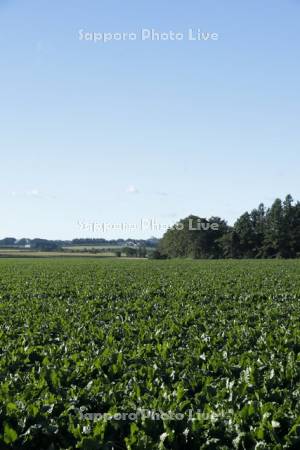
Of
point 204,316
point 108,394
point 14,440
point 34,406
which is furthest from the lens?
point 204,316

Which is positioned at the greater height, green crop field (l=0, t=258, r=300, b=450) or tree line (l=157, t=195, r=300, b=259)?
tree line (l=157, t=195, r=300, b=259)

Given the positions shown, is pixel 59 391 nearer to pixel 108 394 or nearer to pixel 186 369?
pixel 108 394

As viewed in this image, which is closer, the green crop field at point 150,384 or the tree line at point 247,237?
the green crop field at point 150,384

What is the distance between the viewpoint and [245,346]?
990cm

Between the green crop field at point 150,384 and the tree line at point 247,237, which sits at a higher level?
the tree line at point 247,237

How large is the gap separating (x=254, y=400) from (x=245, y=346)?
3.64m

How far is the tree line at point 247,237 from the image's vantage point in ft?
352

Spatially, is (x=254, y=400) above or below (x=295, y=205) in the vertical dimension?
below

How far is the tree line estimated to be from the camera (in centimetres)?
10725

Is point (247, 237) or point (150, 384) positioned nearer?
point (150, 384)

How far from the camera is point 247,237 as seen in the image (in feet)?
370

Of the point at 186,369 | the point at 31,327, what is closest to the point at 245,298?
the point at 31,327

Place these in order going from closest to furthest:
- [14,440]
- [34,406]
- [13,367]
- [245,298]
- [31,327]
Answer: [14,440], [34,406], [13,367], [31,327], [245,298]

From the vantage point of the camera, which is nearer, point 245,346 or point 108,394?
point 108,394
